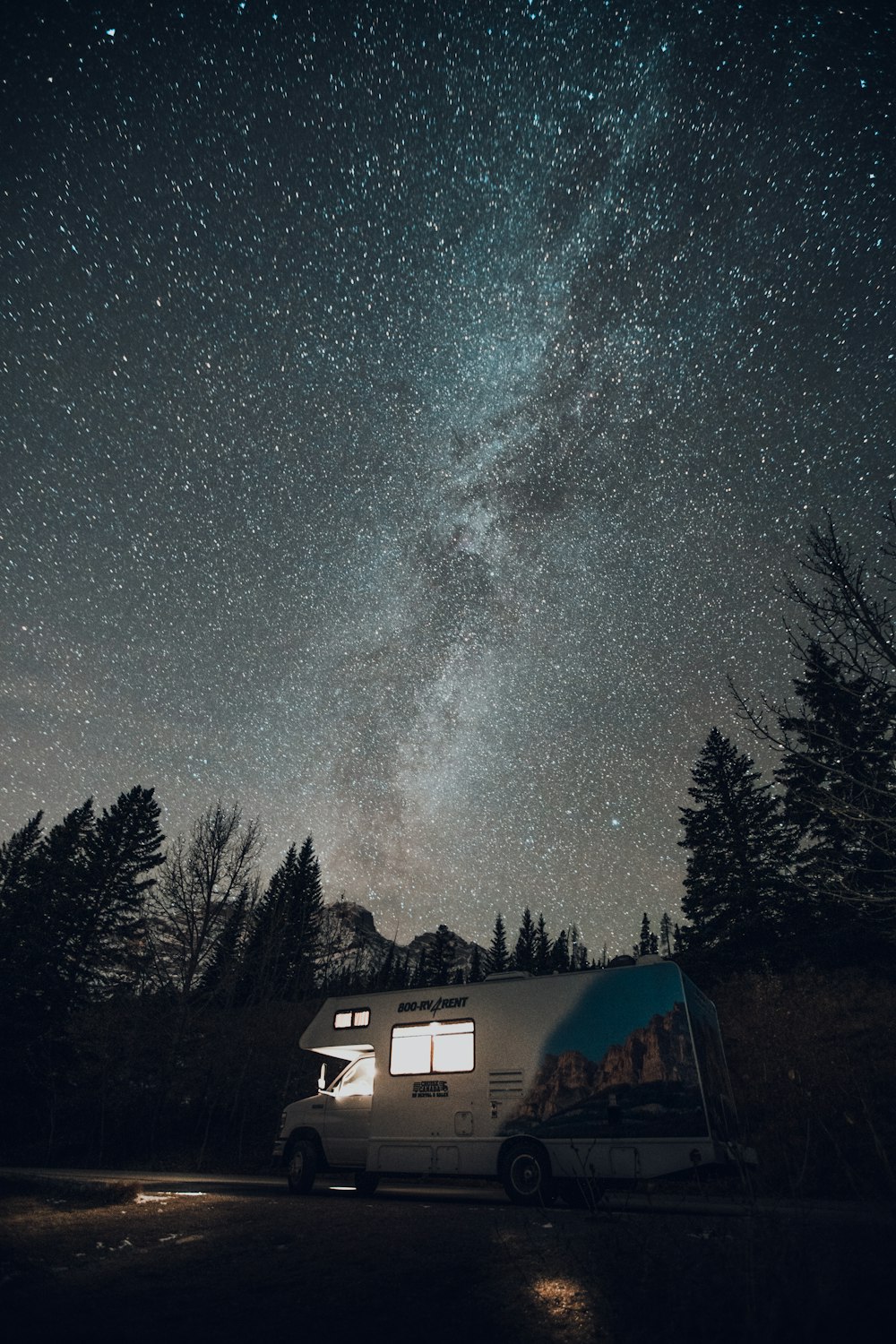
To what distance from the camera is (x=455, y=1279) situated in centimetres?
507

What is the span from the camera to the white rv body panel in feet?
31.0

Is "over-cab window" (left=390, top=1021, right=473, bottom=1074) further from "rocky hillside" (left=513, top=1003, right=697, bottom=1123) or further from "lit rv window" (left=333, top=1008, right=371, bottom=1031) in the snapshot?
"rocky hillside" (left=513, top=1003, right=697, bottom=1123)

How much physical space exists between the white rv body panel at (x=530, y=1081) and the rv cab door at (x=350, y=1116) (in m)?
Result: 0.02

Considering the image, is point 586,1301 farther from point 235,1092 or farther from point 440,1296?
point 235,1092

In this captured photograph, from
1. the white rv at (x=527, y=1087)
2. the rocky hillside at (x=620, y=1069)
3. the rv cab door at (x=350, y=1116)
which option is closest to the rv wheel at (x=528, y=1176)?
the white rv at (x=527, y=1087)

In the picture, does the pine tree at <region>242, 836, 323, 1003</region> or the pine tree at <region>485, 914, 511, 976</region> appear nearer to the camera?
the pine tree at <region>242, 836, 323, 1003</region>

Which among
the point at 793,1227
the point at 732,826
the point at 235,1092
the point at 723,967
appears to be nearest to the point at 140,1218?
the point at 793,1227

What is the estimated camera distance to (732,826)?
1266 inches

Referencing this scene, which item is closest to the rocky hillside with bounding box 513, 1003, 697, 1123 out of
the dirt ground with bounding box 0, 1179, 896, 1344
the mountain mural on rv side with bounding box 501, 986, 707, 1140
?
the mountain mural on rv side with bounding box 501, 986, 707, 1140

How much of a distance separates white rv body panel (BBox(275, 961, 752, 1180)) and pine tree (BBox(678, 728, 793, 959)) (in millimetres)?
20416

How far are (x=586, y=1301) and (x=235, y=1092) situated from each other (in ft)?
74.4

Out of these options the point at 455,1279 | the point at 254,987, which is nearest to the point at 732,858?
the point at 254,987

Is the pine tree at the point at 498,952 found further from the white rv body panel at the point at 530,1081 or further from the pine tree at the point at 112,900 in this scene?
the white rv body panel at the point at 530,1081

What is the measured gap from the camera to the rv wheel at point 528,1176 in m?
9.96
